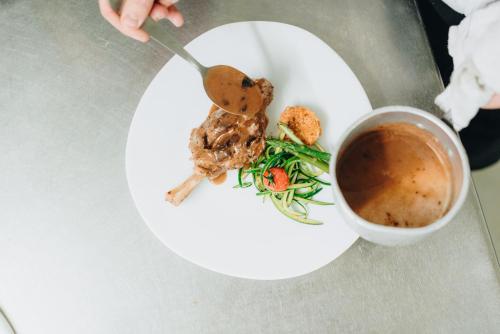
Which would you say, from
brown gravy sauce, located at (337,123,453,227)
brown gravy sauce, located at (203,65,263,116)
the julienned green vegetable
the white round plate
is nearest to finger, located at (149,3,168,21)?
the white round plate

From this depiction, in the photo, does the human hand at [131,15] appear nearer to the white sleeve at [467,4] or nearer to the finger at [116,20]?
the finger at [116,20]

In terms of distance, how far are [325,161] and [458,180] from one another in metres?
0.34

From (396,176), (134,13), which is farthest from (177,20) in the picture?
(396,176)

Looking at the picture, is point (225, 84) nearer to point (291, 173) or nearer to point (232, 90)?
point (232, 90)

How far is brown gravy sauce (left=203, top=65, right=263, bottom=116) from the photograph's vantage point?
40.6 inches

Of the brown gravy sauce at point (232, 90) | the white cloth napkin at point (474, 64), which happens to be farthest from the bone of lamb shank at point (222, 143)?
the white cloth napkin at point (474, 64)

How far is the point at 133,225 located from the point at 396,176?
0.69 metres

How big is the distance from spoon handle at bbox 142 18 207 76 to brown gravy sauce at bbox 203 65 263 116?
0.11 feet

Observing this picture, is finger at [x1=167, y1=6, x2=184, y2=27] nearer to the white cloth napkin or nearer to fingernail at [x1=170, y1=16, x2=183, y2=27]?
fingernail at [x1=170, y1=16, x2=183, y2=27]

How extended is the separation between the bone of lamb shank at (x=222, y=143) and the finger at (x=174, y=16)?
0.29 metres

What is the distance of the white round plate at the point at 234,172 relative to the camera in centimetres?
104

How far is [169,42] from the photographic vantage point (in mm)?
1009

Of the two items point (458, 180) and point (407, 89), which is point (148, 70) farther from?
point (458, 180)

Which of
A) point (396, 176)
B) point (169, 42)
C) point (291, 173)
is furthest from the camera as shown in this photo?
point (291, 173)
